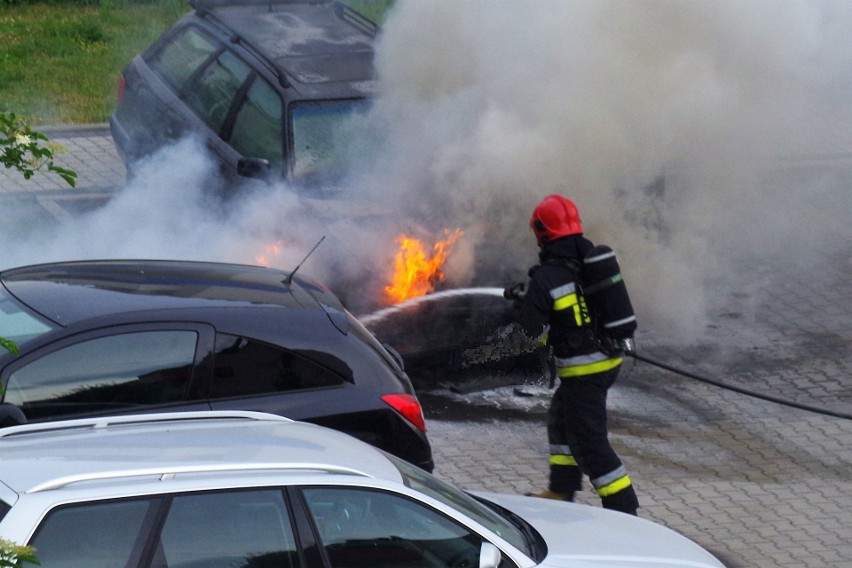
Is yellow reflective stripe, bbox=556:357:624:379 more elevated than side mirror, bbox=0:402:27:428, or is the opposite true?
yellow reflective stripe, bbox=556:357:624:379

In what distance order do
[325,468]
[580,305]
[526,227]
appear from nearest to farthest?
1. [325,468]
2. [580,305]
3. [526,227]

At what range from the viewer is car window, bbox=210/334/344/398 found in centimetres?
568

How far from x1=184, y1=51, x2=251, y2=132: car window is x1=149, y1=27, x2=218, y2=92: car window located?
0.53 ft

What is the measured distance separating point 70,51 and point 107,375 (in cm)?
1166

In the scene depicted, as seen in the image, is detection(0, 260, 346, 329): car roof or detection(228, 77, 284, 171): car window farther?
detection(228, 77, 284, 171): car window

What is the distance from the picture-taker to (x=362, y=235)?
27.1 feet

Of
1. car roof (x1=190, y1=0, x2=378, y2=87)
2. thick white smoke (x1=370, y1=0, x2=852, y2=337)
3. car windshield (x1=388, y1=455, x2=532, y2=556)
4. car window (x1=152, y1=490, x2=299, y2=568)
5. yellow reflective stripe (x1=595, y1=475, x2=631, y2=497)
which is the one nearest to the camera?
car window (x1=152, y1=490, x2=299, y2=568)

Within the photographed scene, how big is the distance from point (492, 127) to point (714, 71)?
1905 mm

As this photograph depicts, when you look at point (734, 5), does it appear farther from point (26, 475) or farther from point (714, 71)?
point (26, 475)

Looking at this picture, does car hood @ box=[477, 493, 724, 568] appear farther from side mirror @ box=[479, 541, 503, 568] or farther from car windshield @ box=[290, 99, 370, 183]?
car windshield @ box=[290, 99, 370, 183]

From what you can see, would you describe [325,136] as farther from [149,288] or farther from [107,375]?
[107,375]

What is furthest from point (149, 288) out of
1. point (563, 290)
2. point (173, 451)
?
point (563, 290)

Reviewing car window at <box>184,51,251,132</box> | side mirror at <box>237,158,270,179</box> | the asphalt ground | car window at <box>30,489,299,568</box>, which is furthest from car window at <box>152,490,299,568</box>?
car window at <box>184,51,251,132</box>

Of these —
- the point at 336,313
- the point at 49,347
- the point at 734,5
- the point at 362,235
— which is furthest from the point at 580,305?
the point at 734,5
